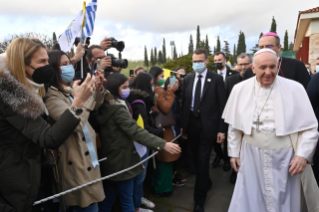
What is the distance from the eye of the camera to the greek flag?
2961mm

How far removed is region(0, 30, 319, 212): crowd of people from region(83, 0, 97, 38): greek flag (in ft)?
1.26

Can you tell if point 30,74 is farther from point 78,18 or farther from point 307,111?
point 307,111

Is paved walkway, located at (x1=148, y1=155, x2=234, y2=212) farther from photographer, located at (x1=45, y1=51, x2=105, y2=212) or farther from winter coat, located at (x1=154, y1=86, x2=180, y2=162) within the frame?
photographer, located at (x1=45, y1=51, x2=105, y2=212)

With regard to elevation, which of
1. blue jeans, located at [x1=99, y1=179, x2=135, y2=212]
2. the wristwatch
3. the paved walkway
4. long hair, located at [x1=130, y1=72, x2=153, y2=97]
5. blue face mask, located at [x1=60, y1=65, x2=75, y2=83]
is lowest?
the paved walkway

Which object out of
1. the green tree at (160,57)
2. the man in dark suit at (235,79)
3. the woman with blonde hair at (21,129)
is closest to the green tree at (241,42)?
the green tree at (160,57)

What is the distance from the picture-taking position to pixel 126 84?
10.5 feet

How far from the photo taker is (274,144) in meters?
2.59

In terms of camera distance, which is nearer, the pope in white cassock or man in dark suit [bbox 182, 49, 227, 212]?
the pope in white cassock

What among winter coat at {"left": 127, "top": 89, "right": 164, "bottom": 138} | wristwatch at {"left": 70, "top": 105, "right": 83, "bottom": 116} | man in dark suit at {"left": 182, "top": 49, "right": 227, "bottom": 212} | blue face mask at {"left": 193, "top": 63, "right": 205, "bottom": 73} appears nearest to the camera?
wristwatch at {"left": 70, "top": 105, "right": 83, "bottom": 116}

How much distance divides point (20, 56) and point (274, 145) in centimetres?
245

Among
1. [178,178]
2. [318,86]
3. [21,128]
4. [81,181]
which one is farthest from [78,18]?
[178,178]

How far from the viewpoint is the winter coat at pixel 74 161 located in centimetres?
231

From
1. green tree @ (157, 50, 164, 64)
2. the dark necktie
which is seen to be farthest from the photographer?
green tree @ (157, 50, 164, 64)

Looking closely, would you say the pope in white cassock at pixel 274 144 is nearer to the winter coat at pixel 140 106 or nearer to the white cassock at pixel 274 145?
the white cassock at pixel 274 145
